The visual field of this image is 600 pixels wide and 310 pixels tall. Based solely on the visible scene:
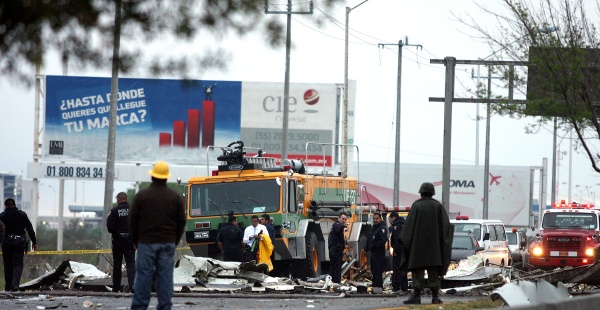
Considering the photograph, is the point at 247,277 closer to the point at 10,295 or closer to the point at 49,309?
the point at 10,295

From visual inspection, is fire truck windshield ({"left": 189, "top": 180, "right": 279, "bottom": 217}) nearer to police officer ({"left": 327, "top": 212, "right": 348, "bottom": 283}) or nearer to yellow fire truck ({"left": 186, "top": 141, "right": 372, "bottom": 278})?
yellow fire truck ({"left": 186, "top": 141, "right": 372, "bottom": 278})

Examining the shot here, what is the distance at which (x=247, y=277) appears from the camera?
2175 cm

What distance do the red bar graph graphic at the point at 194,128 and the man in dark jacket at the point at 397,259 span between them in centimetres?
2957

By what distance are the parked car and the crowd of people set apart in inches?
185

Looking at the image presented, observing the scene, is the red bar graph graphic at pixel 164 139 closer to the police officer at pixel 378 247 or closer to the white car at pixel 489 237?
the white car at pixel 489 237

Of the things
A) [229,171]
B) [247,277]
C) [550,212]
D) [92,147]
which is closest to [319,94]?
[92,147]

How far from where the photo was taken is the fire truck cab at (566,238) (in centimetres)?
3120

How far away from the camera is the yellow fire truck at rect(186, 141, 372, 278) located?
2523cm

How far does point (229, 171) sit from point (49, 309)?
10380mm

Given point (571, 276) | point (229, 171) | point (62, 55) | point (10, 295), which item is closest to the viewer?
point (62, 55)

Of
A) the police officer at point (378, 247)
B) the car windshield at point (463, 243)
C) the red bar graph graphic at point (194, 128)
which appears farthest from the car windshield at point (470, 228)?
the red bar graph graphic at point (194, 128)

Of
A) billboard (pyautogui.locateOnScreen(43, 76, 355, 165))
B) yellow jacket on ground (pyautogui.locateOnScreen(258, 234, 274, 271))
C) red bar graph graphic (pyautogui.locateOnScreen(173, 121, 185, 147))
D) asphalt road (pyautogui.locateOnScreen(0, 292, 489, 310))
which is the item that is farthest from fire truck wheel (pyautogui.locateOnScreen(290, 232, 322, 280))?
red bar graph graphic (pyautogui.locateOnScreen(173, 121, 185, 147))

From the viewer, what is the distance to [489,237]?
29.5 m

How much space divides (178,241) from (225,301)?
17.1 feet
